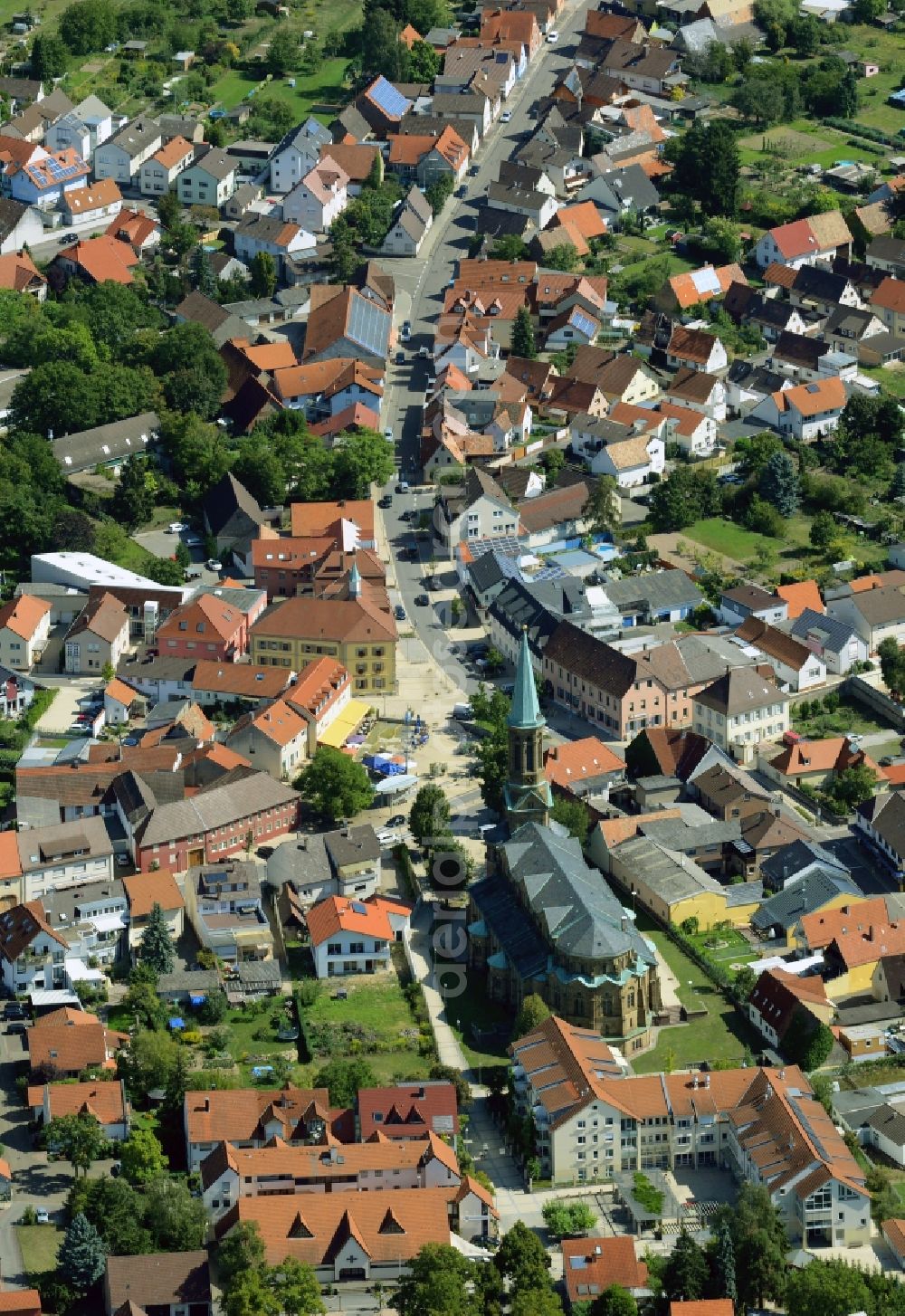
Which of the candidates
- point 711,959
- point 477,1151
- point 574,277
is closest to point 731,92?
point 574,277

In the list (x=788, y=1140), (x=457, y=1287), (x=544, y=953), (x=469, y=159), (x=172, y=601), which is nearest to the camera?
(x=457, y=1287)

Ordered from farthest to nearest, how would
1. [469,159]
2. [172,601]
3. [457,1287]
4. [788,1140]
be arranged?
[469,159], [172,601], [788,1140], [457,1287]

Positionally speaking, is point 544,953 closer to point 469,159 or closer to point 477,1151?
point 477,1151

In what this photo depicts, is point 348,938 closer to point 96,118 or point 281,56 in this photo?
point 96,118

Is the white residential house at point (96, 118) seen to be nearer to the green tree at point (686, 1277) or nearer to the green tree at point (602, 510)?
the green tree at point (602, 510)

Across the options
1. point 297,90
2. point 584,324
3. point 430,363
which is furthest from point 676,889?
point 297,90

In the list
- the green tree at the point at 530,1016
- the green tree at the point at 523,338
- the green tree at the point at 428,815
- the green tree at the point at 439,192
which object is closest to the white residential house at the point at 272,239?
the green tree at the point at 439,192

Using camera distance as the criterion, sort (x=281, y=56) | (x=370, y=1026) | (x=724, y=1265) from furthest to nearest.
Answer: (x=281, y=56)
(x=370, y=1026)
(x=724, y=1265)
